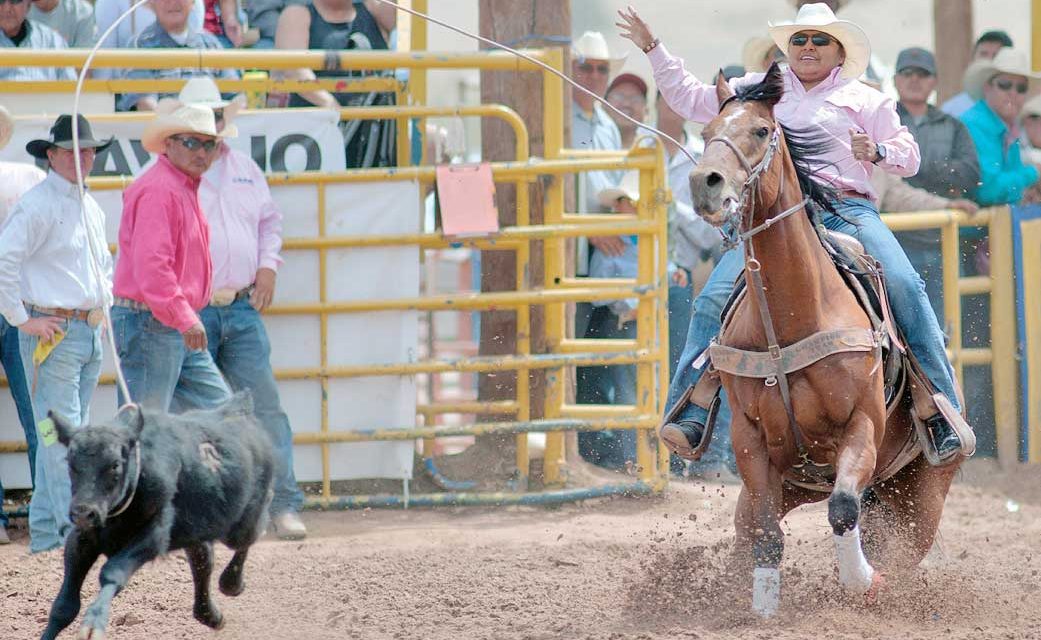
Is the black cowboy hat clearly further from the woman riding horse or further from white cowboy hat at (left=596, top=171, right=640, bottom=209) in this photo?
white cowboy hat at (left=596, top=171, right=640, bottom=209)

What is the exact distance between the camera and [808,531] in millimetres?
7715

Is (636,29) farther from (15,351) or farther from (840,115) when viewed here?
(15,351)

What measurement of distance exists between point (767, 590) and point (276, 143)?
12.8 ft

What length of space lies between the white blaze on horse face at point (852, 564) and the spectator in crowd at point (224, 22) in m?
5.42

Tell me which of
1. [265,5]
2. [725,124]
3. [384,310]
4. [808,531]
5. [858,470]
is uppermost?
[265,5]

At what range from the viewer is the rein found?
4723 mm

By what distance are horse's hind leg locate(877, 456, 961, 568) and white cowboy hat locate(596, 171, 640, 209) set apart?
3.24 metres

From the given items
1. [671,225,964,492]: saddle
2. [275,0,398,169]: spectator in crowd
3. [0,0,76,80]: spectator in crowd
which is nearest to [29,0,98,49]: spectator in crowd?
[0,0,76,80]: spectator in crowd

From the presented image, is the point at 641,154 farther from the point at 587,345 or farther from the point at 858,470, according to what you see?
the point at 858,470

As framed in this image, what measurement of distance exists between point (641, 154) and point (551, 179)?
0.50 m

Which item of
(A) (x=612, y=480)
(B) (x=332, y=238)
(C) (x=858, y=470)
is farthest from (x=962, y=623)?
(B) (x=332, y=238)

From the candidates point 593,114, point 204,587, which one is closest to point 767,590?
point 204,587

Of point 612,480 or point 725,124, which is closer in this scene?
point 725,124

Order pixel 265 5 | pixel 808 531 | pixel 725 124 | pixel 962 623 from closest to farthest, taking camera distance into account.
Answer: pixel 725 124 < pixel 962 623 < pixel 808 531 < pixel 265 5
